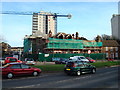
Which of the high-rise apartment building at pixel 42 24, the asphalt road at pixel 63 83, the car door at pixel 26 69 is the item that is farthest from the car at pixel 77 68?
the high-rise apartment building at pixel 42 24

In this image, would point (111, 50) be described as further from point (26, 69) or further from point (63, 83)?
point (63, 83)

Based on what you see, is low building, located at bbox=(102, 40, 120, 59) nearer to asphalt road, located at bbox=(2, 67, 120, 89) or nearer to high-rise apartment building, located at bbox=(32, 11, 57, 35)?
asphalt road, located at bbox=(2, 67, 120, 89)

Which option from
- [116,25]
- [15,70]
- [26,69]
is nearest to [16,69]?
[15,70]

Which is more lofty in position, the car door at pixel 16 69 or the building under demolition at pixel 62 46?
the building under demolition at pixel 62 46

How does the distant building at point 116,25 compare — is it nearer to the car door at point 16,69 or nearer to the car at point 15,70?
Result: the car at point 15,70

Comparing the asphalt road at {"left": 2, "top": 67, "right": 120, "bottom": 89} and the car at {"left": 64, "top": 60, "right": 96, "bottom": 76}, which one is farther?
the car at {"left": 64, "top": 60, "right": 96, "bottom": 76}

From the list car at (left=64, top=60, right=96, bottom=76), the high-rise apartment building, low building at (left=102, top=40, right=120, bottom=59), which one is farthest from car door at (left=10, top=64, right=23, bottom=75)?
the high-rise apartment building

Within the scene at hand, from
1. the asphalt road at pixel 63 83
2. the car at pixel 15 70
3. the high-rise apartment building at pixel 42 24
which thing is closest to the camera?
the asphalt road at pixel 63 83

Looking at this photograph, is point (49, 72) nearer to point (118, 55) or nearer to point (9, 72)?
point (9, 72)

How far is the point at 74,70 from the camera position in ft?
53.0

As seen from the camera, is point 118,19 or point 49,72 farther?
point 118,19

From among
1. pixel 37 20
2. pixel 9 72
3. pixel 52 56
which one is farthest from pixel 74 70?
pixel 37 20

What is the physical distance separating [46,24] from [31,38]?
5318 cm

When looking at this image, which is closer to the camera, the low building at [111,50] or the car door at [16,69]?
the car door at [16,69]
